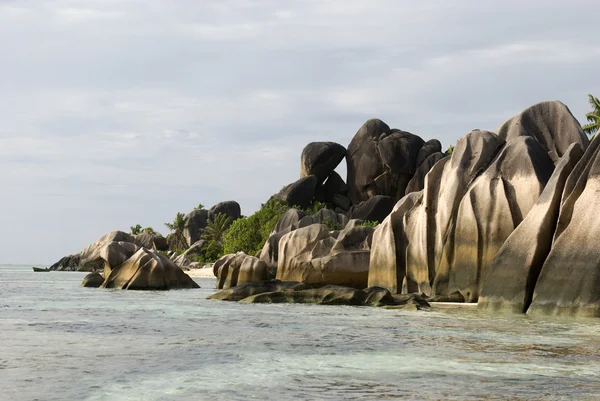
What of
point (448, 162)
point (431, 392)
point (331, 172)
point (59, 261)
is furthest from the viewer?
point (59, 261)

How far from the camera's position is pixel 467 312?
24141mm

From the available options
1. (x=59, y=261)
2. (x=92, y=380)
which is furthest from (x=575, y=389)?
(x=59, y=261)

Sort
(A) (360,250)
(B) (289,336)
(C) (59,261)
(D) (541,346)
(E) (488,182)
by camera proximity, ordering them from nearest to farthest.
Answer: (D) (541,346) < (B) (289,336) < (E) (488,182) < (A) (360,250) < (C) (59,261)

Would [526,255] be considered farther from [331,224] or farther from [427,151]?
[427,151]

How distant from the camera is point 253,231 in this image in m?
71.7

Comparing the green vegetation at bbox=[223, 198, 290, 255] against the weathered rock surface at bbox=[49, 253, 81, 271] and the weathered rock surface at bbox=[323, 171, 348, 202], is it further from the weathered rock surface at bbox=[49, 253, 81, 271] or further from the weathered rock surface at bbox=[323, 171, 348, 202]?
the weathered rock surface at bbox=[49, 253, 81, 271]

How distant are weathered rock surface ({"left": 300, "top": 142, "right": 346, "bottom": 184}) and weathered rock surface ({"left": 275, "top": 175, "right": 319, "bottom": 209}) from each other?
2536 millimetres

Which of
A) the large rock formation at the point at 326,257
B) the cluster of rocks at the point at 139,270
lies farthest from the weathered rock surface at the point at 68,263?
the large rock formation at the point at 326,257

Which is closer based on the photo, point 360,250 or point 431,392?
point 431,392

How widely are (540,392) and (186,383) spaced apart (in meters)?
4.83

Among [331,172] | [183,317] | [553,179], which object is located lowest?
[183,317]

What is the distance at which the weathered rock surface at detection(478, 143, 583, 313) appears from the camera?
22.9m

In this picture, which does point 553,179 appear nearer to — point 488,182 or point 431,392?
point 488,182

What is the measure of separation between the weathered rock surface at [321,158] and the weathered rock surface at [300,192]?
8.32 feet
